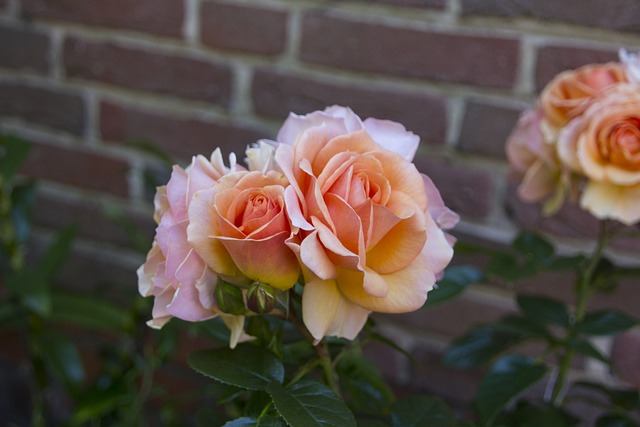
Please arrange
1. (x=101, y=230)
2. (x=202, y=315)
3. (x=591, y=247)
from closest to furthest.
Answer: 1. (x=202, y=315)
2. (x=591, y=247)
3. (x=101, y=230)

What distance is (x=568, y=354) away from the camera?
72 centimetres

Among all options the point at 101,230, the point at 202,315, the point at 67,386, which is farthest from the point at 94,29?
the point at 202,315

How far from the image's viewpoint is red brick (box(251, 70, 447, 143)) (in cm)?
90

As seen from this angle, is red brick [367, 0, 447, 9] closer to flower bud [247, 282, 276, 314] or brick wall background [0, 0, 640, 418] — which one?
brick wall background [0, 0, 640, 418]

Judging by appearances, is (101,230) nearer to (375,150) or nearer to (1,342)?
(1,342)

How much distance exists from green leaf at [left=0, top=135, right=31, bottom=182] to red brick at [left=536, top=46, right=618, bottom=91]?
61 centimetres

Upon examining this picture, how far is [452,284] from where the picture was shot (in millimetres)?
685

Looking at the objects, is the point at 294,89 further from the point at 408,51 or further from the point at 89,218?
the point at 89,218

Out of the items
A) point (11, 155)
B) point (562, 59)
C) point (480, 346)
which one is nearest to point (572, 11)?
point (562, 59)

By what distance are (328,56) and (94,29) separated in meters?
0.35

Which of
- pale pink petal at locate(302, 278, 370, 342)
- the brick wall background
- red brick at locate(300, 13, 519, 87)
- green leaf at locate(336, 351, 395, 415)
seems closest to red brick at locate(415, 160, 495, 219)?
the brick wall background

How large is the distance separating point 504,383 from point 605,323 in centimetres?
11

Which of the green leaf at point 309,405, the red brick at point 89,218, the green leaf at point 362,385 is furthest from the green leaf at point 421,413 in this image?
the red brick at point 89,218

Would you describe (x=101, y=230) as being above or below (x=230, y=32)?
below
